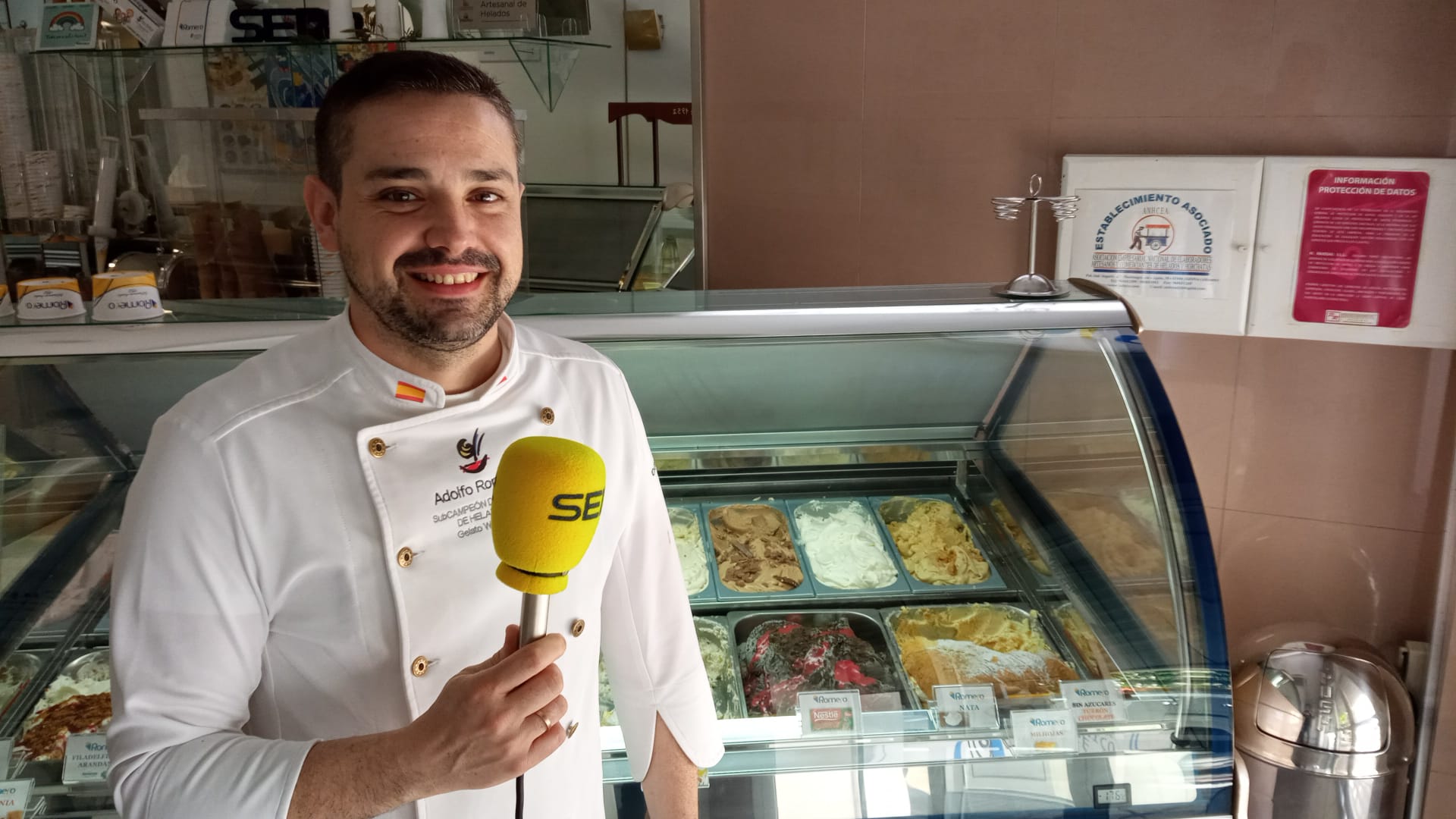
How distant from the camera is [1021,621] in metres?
2.31

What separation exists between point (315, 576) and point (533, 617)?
416mm

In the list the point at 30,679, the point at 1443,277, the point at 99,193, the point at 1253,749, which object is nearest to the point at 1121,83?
the point at 1443,277

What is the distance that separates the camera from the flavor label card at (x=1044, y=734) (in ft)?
6.74

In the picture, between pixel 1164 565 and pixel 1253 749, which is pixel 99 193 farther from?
pixel 1253 749

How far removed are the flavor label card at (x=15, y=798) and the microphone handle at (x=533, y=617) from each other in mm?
1337

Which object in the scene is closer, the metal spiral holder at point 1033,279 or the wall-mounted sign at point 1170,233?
the metal spiral holder at point 1033,279

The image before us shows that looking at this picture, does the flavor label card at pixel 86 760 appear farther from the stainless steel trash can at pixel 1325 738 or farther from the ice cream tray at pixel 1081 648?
the stainless steel trash can at pixel 1325 738

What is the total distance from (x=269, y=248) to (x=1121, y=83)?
2955 millimetres

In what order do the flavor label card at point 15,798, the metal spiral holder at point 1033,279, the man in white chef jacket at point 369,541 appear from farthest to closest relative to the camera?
the metal spiral holder at point 1033,279 → the flavor label card at point 15,798 → the man in white chef jacket at point 369,541

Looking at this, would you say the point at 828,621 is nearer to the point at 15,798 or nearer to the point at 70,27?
the point at 15,798

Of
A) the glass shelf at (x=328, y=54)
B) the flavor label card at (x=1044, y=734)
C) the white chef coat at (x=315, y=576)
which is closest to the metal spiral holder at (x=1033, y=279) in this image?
the flavor label card at (x=1044, y=734)

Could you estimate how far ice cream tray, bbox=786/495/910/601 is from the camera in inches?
95.3

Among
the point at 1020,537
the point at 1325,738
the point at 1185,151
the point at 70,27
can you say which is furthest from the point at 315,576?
the point at 70,27

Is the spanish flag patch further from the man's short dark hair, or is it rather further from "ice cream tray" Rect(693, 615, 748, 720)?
"ice cream tray" Rect(693, 615, 748, 720)
